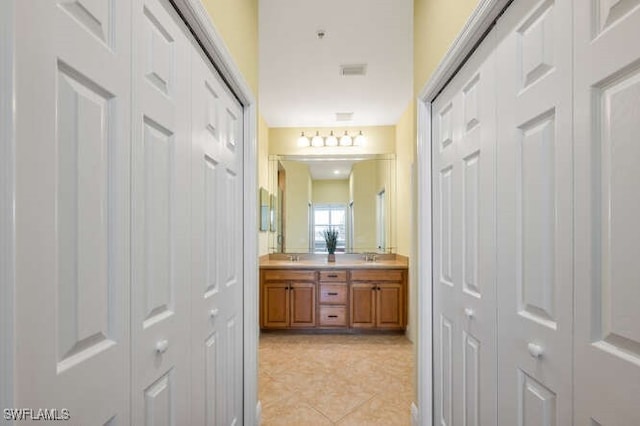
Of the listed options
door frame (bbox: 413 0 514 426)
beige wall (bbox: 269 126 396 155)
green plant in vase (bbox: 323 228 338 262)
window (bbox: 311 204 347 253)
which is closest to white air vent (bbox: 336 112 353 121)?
beige wall (bbox: 269 126 396 155)

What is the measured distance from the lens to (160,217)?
1.06m

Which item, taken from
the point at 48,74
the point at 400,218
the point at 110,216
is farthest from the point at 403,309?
the point at 48,74

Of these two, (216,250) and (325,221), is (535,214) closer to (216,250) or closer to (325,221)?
(216,250)

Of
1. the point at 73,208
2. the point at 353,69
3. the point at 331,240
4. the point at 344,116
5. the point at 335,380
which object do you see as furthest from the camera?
the point at 331,240

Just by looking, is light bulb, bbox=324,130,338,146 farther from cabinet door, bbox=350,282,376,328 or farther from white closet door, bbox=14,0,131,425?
white closet door, bbox=14,0,131,425

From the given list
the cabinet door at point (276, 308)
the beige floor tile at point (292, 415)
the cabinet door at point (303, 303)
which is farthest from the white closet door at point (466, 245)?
the cabinet door at point (276, 308)

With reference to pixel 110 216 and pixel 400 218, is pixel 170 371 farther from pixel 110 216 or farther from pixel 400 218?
pixel 400 218

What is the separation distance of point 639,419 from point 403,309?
3.33 meters

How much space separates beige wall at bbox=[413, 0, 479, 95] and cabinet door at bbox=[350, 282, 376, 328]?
247 centimetres

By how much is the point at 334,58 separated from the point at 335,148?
179 cm

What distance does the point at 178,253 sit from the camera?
1.18 m

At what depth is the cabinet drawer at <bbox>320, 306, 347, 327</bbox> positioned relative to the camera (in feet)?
13.0

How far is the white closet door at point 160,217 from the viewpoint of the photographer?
93 centimetres

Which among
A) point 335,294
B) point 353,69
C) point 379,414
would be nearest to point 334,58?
point 353,69
